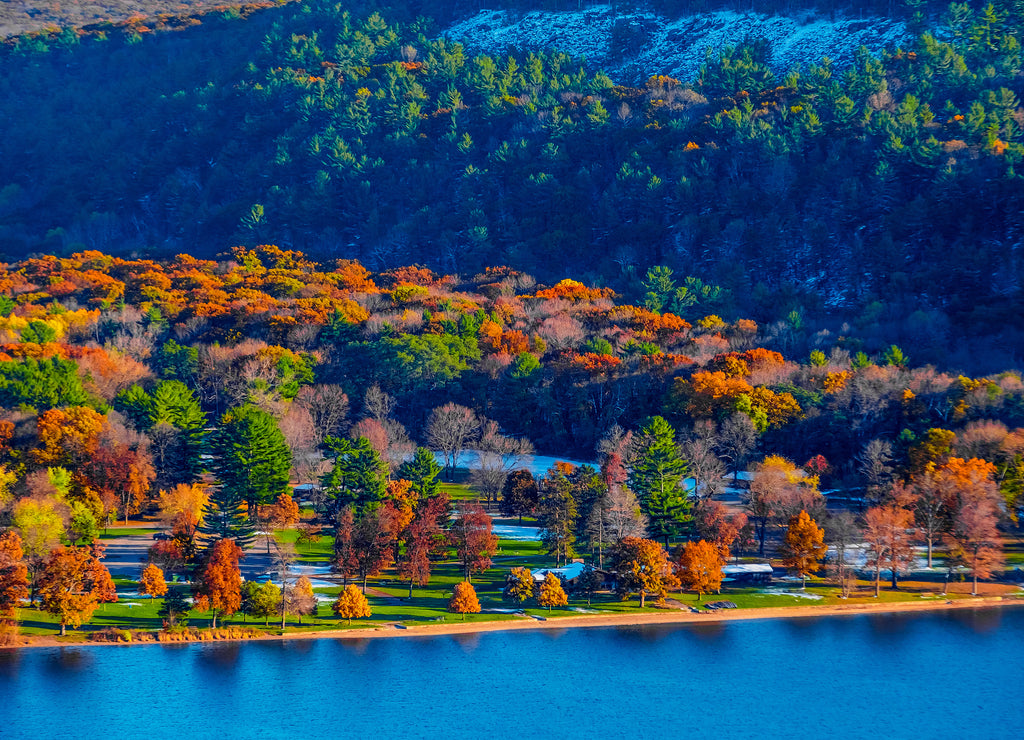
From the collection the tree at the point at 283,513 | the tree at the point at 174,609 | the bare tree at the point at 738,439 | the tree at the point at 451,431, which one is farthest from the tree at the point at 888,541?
the tree at the point at 174,609

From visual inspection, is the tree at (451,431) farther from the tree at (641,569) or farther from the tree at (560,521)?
the tree at (641,569)

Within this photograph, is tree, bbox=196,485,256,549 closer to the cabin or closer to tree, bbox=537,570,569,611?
tree, bbox=537,570,569,611

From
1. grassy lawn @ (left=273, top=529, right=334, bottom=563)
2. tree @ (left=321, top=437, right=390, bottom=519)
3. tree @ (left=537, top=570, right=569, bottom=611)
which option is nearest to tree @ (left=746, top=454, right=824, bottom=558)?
tree @ (left=537, top=570, right=569, bottom=611)

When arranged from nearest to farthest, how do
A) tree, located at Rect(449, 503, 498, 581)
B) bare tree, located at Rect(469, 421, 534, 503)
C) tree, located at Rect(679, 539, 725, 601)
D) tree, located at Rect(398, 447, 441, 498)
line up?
tree, located at Rect(679, 539, 725, 601)
tree, located at Rect(449, 503, 498, 581)
tree, located at Rect(398, 447, 441, 498)
bare tree, located at Rect(469, 421, 534, 503)

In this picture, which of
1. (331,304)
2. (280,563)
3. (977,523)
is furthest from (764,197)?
(280,563)

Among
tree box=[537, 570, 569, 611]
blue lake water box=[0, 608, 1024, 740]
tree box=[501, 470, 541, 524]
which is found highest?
tree box=[501, 470, 541, 524]

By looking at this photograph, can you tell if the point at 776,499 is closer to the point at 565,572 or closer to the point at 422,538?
the point at 565,572

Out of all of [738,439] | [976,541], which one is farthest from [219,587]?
[738,439]

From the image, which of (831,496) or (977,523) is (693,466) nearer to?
(831,496)
